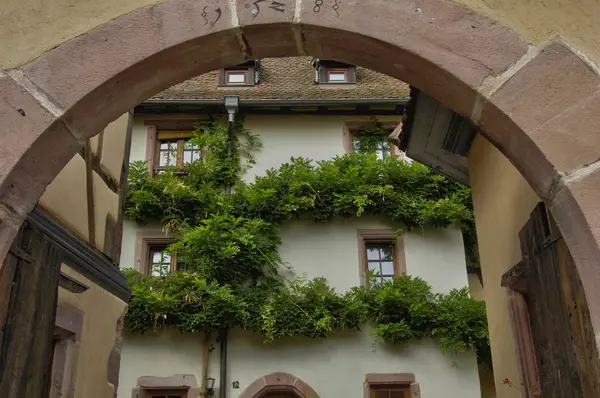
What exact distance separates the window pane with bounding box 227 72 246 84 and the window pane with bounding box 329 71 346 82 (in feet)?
6.43

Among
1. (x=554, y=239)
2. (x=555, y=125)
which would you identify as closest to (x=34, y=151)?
(x=555, y=125)

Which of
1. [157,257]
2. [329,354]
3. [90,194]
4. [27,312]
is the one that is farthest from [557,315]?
[157,257]

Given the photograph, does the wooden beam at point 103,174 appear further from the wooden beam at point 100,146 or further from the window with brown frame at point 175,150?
the window with brown frame at point 175,150

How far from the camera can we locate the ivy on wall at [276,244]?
1078cm

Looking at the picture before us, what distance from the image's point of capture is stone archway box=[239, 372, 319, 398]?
10.8m

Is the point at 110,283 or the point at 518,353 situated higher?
the point at 110,283

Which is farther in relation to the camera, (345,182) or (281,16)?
(345,182)

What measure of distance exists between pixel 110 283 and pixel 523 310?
3.38 m

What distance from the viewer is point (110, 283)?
5.44 metres

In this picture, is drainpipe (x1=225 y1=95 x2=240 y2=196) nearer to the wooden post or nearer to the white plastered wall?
the white plastered wall

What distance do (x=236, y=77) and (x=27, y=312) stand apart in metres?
11.7

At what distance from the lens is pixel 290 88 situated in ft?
45.1

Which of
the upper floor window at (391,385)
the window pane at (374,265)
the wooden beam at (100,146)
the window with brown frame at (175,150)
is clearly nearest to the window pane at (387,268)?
the window pane at (374,265)

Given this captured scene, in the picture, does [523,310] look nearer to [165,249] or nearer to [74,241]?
[74,241]
